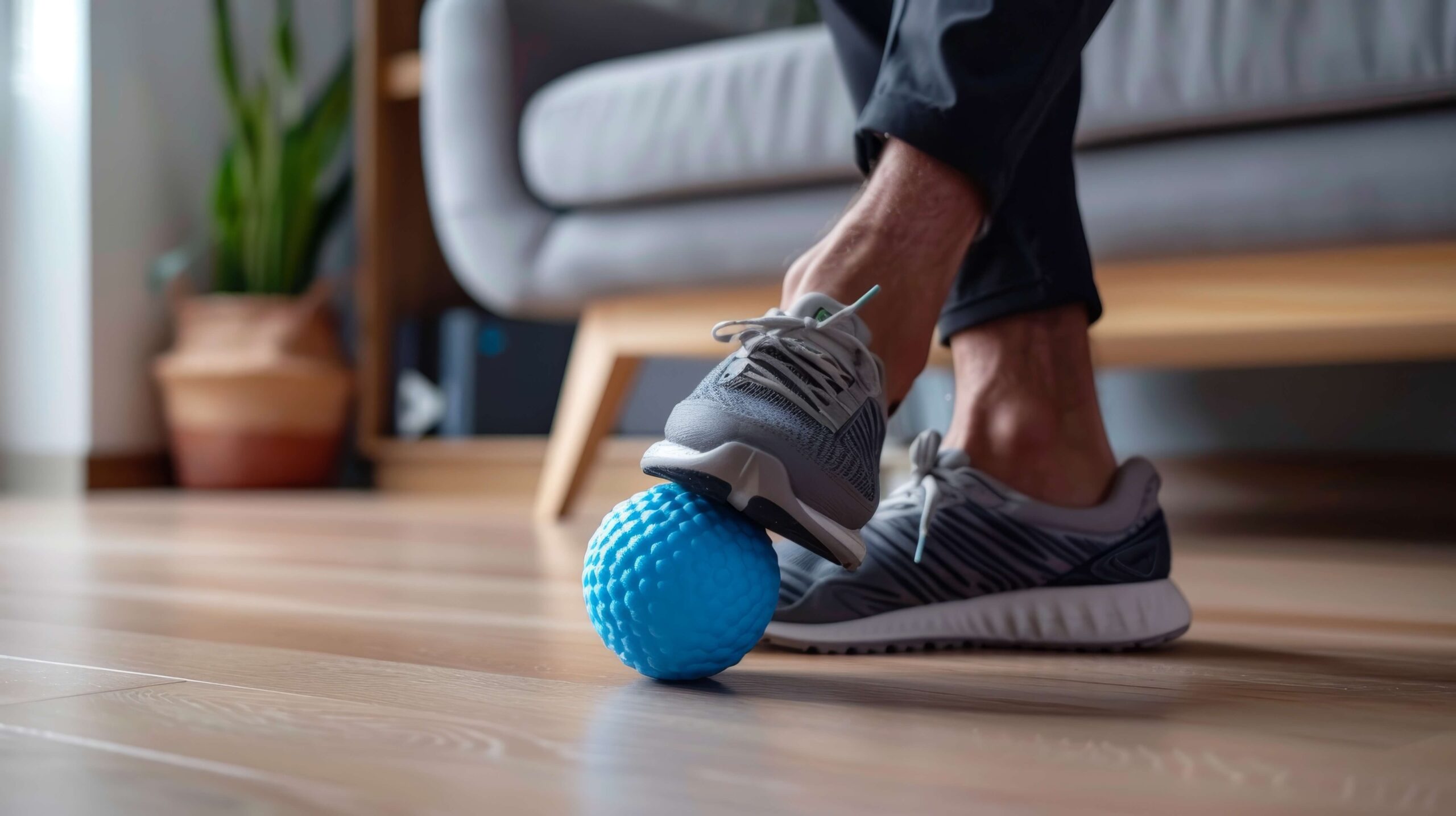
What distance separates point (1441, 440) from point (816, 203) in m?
0.83

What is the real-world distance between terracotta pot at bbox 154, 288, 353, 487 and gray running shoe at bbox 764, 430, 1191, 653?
1.92m

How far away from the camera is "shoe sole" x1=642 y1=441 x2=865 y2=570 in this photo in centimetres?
53

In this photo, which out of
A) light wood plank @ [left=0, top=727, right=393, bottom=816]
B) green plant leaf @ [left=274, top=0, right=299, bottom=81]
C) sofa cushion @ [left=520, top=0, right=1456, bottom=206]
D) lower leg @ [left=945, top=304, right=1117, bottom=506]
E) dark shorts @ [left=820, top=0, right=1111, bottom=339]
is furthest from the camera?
green plant leaf @ [left=274, top=0, right=299, bottom=81]

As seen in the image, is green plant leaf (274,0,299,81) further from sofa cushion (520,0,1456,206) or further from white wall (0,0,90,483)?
sofa cushion (520,0,1456,206)

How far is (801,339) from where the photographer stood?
58cm

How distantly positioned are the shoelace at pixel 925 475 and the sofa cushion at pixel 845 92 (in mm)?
568

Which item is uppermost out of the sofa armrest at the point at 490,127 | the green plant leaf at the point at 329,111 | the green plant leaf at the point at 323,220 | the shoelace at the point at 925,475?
the shoelace at the point at 925,475

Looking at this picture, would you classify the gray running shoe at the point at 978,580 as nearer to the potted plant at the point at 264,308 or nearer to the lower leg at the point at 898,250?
the lower leg at the point at 898,250

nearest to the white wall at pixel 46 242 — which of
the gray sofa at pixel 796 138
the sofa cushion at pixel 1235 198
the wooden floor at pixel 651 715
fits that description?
the gray sofa at pixel 796 138

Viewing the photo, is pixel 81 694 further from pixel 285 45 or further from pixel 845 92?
pixel 285 45

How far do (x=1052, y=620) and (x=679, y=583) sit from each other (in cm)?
23

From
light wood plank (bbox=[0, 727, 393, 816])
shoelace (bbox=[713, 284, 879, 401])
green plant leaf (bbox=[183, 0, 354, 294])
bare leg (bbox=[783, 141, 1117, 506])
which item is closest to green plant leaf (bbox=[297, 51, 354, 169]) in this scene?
green plant leaf (bbox=[183, 0, 354, 294])

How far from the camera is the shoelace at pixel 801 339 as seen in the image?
22.8 inches

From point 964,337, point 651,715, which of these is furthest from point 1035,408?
point 651,715
